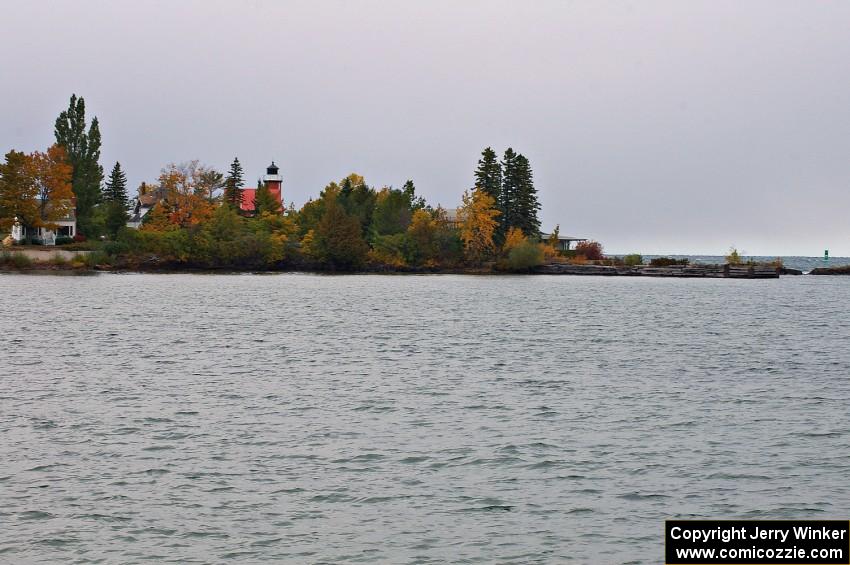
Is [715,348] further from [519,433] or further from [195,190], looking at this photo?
[195,190]

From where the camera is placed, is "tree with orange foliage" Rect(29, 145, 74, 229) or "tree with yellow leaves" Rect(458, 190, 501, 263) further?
"tree with yellow leaves" Rect(458, 190, 501, 263)

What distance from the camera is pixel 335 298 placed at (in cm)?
10000

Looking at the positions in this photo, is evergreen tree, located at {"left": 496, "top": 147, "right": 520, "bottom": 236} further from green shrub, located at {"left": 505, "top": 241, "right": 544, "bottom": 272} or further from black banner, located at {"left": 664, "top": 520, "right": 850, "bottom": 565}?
black banner, located at {"left": 664, "top": 520, "right": 850, "bottom": 565}

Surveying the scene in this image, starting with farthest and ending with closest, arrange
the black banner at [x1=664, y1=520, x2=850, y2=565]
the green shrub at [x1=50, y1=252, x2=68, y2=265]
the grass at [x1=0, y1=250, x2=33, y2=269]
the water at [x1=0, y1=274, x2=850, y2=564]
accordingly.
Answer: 1. the green shrub at [x1=50, y1=252, x2=68, y2=265]
2. the grass at [x1=0, y1=250, x2=33, y2=269]
3. the water at [x1=0, y1=274, x2=850, y2=564]
4. the black banner at [x1=664, y1=520, x2=850, y2=565]

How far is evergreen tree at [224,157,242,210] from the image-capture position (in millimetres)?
177250

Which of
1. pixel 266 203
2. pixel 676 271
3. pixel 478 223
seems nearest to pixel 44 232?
pixel 266 203

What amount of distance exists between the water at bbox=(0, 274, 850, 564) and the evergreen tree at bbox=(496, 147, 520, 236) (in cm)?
10836

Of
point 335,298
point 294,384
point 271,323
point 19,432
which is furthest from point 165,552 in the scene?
point 335,298

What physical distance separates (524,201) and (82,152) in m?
72.1

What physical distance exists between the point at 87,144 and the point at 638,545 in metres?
153

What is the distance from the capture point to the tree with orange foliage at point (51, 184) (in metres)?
146

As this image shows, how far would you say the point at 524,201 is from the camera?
167250 mm

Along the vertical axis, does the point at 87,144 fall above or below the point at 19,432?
above

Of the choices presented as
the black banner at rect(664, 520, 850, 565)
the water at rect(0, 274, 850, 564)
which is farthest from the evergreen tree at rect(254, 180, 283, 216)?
the black banner at rect(664, 520, 850, 565)
